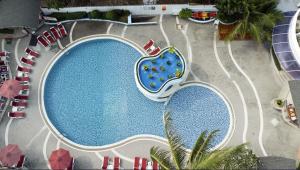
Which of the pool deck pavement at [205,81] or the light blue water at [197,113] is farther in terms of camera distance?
the light blue water at [197,113]

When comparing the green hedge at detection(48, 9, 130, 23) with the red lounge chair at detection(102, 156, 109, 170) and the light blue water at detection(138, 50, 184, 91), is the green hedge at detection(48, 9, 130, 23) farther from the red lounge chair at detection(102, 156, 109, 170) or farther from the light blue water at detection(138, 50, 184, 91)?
the red lounge chair at detection(102, 156, 109, 170)

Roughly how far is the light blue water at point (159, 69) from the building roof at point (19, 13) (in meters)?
10.8

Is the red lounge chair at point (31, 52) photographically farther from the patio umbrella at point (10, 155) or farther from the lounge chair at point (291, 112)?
the lounge chair at point (291, 112)

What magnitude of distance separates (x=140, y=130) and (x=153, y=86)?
12.5 feet

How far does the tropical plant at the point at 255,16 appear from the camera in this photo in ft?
97.2

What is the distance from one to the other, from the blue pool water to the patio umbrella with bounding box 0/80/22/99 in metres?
2.49

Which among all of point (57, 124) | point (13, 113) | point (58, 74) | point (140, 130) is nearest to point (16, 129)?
point (13, 113)

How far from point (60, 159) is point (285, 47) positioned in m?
20.0

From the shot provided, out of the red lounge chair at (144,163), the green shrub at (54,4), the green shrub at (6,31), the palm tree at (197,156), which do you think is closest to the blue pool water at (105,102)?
the red lounge chair at (144,163)

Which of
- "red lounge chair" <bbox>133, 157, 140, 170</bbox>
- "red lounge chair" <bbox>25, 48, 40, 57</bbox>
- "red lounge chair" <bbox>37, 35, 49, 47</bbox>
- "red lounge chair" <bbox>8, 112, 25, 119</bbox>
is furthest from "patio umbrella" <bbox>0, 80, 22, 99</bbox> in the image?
"red lounge chair" <bbox>133, 157, 140, 170</bbox>

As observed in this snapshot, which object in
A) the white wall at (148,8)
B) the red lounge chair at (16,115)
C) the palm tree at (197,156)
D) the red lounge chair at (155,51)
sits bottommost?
the palm tree at (197,156)

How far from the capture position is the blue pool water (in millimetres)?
30156

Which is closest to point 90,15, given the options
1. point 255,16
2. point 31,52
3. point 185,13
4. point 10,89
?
point 31,52

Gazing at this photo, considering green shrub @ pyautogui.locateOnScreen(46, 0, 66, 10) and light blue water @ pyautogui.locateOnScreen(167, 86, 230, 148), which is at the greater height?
green shrub @ pyautogui.locateOnScreen(46, 0, 66, 10)
